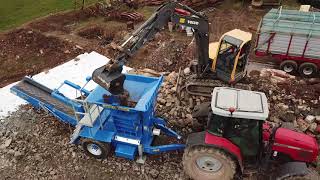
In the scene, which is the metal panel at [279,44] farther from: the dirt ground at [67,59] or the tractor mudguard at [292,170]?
the tractor mudguard at [292,170]

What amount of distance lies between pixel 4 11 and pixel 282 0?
15.1 metres

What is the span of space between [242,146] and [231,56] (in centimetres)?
409

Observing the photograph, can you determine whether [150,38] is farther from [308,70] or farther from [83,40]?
[83,40]

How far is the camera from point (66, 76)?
39.4 feet

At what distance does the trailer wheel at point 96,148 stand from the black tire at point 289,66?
7597 mm

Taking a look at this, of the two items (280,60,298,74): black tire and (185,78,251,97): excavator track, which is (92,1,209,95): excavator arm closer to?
(185,78,251,97): excavator track

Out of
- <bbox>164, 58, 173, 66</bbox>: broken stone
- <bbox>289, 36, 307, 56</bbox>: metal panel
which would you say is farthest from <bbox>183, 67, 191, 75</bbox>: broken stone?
<bbox>289, 36, 307, 56</bbox>: metal panel

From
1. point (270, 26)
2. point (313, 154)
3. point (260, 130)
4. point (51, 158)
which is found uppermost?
point (270, 26)

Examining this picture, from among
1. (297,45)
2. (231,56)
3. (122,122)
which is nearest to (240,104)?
(122,122)

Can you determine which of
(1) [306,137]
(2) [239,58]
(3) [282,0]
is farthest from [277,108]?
(3) [282,0]

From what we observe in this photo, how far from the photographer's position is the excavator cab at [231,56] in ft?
33.0

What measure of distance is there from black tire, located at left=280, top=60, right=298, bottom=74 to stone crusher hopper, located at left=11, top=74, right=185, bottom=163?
6121 millimetres

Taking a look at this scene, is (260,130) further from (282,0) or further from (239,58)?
(282,0)

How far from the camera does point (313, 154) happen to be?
6688 mm
